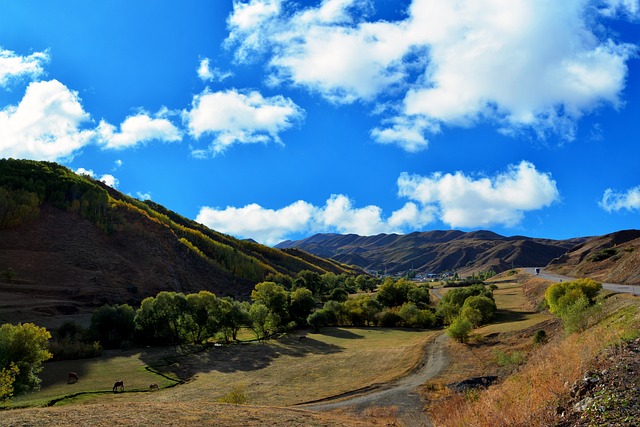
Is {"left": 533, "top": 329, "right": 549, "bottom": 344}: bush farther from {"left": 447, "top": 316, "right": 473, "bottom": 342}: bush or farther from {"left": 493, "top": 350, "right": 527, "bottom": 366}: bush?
{"left": 447, "top": 316, "right": 473, "bottom": 342}: bush

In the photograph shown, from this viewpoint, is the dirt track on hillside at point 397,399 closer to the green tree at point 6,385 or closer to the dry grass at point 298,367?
the dry grass at point 298,367

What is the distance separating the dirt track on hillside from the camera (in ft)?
90.1

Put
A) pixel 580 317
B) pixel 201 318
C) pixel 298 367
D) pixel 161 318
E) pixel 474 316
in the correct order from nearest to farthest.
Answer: pixel 580 317
pixel 298 367
pixel 474 316
pixel 161 318
pixel 201 318

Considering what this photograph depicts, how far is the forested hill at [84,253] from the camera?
99.7m

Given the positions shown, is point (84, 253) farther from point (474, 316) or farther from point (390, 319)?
point (474, 316)

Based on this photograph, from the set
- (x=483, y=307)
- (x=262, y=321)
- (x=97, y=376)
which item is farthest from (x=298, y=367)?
(x=483, y=307)

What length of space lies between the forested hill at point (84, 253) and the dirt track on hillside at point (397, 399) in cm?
7169

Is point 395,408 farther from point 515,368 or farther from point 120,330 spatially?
point 120,330

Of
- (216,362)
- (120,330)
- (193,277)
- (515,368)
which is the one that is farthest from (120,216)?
(515,368)

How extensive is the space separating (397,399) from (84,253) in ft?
375

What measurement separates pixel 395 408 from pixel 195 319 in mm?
46336

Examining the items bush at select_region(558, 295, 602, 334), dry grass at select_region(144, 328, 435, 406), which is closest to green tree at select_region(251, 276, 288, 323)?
dry grass at select_region(144, 328, 435, 406)

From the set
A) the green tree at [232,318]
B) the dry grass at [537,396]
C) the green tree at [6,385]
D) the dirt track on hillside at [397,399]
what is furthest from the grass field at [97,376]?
the dry grass at [537,396]

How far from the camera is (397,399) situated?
31.5m
